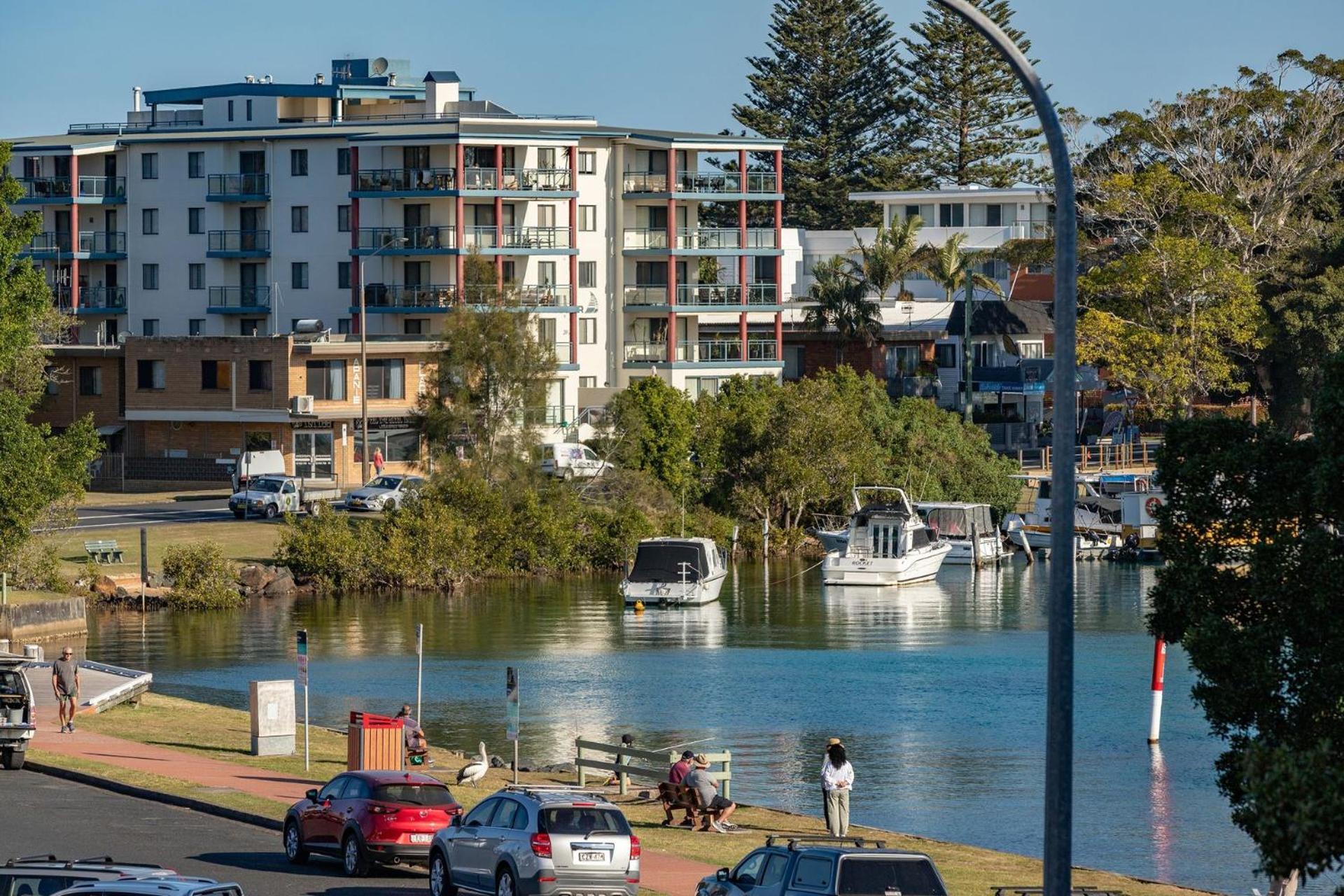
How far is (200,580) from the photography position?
7131 centimetres

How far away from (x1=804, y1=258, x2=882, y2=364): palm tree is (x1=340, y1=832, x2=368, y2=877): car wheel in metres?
92.5

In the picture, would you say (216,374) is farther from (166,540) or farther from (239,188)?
(166,540)

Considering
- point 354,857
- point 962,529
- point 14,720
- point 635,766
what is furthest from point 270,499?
point 354,857

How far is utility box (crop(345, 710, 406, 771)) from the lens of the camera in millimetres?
34500

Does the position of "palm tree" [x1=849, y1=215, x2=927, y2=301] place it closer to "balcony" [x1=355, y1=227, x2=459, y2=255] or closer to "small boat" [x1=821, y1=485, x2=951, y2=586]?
"balcony" [x1=355, y1=227, x2=459, y2=255]

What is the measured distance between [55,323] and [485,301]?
22.2 meters

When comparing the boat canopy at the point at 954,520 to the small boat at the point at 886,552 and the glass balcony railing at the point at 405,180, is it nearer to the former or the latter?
the small boat at the point at 886,552

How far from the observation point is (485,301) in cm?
8531

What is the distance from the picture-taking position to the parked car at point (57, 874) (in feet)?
57.7

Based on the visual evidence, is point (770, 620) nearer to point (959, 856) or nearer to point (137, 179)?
point (959, 856)

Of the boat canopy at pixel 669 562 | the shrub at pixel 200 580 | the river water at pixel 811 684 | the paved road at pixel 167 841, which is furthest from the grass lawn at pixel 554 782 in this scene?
the boat canopy at pixel 669 562

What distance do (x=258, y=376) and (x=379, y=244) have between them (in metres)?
11.8

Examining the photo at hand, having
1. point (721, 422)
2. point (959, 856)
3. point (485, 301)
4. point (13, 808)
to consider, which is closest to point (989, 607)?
point (721, 422)

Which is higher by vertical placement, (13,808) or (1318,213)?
(1318,213)
